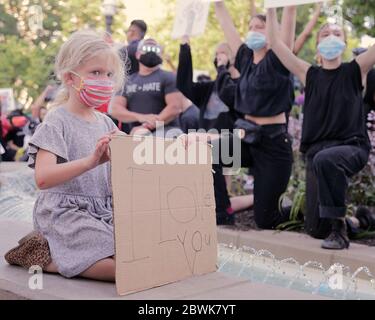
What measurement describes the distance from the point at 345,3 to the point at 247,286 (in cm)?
1373

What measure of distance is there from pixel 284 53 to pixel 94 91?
2.88 metres

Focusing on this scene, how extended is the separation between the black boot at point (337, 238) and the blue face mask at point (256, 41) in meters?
1.87

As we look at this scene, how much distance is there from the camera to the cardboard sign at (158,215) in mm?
3035

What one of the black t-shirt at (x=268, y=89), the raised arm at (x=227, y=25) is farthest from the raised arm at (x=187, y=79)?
the black t-shirt at (x=268, y=89)

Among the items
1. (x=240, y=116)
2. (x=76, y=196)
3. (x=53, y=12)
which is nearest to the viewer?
(x=76, y=196)

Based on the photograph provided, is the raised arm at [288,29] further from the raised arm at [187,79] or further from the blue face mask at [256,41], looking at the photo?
the raised arm at [187,79]

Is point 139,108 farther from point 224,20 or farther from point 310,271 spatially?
point 310,271

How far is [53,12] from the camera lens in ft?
99.5

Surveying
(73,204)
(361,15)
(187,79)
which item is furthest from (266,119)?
(361,15)

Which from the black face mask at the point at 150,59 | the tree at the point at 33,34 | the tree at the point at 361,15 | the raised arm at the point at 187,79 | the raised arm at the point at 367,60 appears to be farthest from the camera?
the tree at the point at 33,34

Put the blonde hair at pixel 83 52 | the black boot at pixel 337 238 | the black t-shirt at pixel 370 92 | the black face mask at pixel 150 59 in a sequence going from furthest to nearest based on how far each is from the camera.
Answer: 1. the black face mask at pixel 150 59
2. the black t-shirt at pixel 370 92
3. the black boot at pixel 337 238
4. the blonde hair at pixel 83 52

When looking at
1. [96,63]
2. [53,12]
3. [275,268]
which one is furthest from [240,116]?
[53,12]

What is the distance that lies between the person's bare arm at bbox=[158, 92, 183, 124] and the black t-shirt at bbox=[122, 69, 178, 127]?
59 millimetres

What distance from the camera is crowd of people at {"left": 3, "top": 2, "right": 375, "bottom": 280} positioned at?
3.38 metres
